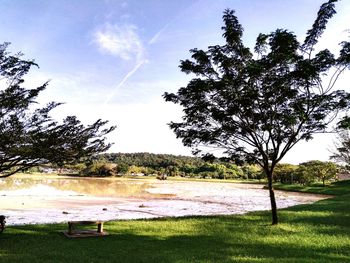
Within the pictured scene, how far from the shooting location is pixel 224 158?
62.2 feet

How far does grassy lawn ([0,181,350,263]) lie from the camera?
11.6m

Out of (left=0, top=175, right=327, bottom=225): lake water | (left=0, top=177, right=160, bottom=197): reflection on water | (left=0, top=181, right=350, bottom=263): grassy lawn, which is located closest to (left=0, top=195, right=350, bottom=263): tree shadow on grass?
(left=0, top=181, right=350, bottom=263): grassy lawn

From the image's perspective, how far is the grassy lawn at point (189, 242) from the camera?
11.6 m

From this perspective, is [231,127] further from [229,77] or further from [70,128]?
[70,128]

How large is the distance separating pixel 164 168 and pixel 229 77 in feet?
426

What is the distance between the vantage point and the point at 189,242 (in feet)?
46.7

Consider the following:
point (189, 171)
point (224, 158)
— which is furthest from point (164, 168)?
point (224, 158)

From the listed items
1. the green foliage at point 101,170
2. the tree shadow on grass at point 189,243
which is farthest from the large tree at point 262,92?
the green foliage at point 101,170

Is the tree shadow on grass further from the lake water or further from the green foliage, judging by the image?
the green foliage

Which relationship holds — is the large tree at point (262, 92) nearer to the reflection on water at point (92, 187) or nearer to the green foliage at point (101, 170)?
the reflection on water at point (92, 187)

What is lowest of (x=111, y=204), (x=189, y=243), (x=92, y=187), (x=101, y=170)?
(x=189, y=243)

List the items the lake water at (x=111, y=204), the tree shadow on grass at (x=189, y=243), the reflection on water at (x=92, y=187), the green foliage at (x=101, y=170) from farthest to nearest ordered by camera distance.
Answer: the green foliage at (x=101, y=170), the reflection on water at (x=92, y=187), the lake water at (x=111, y=204), the tree shadow on grass at (x=189, y=243)

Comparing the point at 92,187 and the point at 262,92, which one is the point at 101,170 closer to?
the point at 92,187

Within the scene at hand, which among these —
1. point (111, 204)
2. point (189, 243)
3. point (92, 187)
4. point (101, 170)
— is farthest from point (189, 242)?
point (101, 170)
